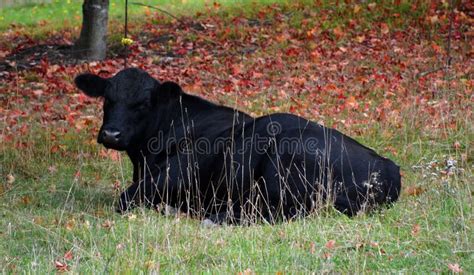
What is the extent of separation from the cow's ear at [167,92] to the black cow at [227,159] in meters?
0.01

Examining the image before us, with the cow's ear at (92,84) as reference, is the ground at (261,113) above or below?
below

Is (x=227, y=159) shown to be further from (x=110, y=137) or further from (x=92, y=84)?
(x=92, y=84)

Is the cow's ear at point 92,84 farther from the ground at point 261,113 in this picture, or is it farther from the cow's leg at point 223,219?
the cow's leg at point 223,219

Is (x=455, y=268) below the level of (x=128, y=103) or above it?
above

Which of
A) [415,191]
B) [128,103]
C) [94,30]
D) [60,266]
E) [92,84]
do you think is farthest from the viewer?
[94,30]

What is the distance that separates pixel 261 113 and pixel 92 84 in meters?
3.97

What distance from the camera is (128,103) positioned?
902 cm

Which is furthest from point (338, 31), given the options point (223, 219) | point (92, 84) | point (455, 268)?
point (455, 268)

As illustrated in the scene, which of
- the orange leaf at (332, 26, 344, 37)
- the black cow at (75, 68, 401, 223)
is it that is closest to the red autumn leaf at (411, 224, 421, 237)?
the black cow at (75, 68, 401, 223)

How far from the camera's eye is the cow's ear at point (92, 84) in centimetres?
931

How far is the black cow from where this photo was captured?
25.8 ft

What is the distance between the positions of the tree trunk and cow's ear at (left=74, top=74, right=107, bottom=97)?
8.93 metres

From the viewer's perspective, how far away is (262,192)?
8.14 metres

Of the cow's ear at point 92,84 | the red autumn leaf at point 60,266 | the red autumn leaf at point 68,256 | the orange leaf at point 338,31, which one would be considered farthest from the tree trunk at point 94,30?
the red autumn leaf at point 60,266
